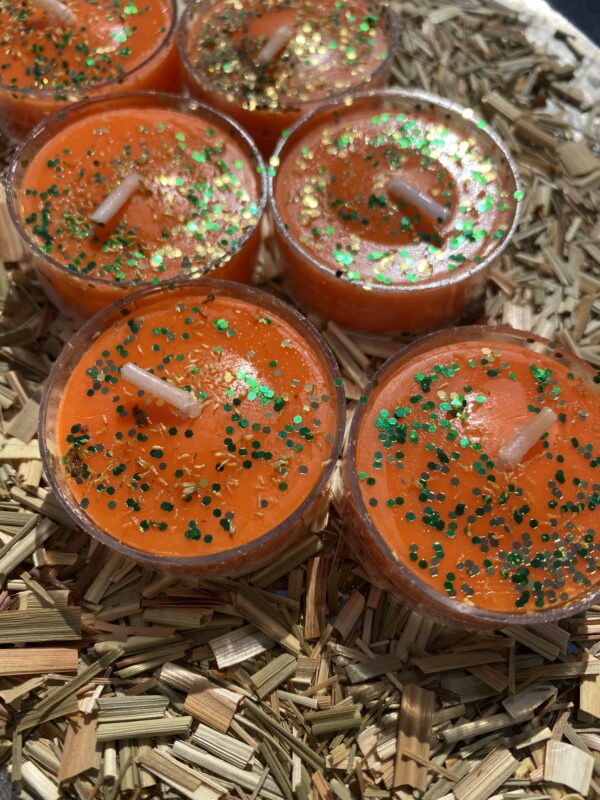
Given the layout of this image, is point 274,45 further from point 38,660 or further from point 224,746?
point 224,746

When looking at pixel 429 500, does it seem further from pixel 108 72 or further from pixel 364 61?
pixel 108 72

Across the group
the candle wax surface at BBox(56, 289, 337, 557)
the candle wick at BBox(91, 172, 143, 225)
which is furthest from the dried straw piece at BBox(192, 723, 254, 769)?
the candle wick at BBox(91, 172, 143, 225)

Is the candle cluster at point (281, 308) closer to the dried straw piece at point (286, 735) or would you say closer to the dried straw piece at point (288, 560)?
the dried straw piece at point (288, 560)

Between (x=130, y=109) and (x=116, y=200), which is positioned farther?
(x=130, y=109)

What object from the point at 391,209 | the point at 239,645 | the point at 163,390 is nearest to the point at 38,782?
the point at 239,645

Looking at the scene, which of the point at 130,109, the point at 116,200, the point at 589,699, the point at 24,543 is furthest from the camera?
the point at 130,109

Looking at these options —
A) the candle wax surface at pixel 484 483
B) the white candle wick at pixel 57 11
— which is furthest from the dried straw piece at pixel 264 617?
the white candle wick at pixel 57 11

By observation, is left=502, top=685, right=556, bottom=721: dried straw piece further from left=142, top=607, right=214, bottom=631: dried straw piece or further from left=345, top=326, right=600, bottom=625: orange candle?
left=142, top=607, right=214, bottom=631: dried straw piece
